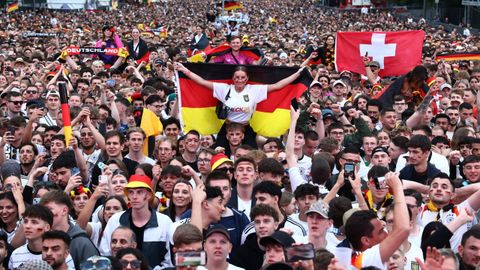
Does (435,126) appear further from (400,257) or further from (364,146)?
(400,257)

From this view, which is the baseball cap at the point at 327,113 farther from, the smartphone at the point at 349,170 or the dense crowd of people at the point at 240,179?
the smartphone at the point at 349,170

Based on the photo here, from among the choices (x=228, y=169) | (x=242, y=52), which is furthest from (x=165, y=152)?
(x=242, y=52)

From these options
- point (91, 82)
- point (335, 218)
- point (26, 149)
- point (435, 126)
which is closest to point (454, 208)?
point (335, 218)

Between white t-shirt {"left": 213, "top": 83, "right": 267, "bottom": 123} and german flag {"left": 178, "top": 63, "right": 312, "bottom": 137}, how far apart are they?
0.20 meters

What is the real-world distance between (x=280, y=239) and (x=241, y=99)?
5.83 meters

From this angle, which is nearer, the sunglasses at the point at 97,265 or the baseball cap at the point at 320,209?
the sunglasses at the point at 97,265

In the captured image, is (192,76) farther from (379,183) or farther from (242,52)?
(379,183)

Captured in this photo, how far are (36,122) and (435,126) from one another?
16.5ft

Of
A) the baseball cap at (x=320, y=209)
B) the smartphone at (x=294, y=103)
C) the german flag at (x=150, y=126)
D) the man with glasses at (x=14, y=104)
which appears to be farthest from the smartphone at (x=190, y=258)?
the man with glasses at (x=14, y=104)

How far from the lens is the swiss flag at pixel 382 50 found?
19.2m

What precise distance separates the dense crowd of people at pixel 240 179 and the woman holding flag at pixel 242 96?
0.06 feet

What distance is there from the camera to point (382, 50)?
63.1 feet

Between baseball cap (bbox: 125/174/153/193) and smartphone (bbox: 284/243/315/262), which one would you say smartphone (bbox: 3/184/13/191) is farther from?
smartphone (bbox: 284/243/315/262)

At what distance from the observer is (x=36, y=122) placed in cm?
1377
